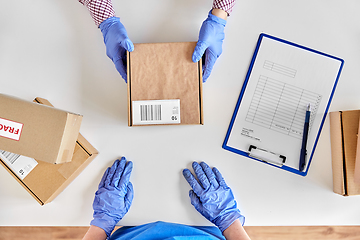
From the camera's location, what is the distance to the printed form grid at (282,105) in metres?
0.93

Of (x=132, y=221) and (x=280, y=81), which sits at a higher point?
(x=280, y=81)

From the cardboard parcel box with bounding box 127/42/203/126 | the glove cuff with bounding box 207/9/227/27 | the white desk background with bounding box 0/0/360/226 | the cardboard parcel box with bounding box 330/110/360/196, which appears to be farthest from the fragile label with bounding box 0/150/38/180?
the cardboard parcel box with bounding box 330/110/360/196

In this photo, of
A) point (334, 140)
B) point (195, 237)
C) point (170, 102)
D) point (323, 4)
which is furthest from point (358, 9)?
point (195, 237)

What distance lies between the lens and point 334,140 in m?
0.91

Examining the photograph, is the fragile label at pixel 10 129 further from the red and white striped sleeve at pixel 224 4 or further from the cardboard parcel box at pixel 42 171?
the red and white striped sleeve at pixel 224 4

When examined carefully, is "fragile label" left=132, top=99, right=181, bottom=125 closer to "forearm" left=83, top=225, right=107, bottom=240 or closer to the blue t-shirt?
the blue t-shirt

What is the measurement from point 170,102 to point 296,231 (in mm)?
747

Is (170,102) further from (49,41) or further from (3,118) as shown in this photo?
(49,41)

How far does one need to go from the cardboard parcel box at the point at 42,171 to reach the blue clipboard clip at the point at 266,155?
61 cm

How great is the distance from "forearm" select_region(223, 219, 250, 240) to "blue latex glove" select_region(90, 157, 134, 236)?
382 mm

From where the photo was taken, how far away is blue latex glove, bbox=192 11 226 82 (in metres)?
0.84

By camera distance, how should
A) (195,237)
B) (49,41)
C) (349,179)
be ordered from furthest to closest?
(49,41), (349,179), (195,237)

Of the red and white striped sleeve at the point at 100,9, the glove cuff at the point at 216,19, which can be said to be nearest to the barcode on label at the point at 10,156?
the red and white striped sleeve at the point at 100,9

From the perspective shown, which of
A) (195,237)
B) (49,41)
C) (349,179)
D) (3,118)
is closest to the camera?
(3,118)
